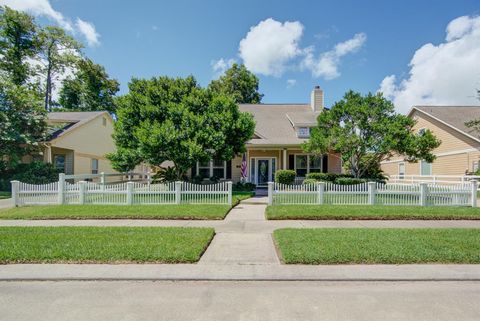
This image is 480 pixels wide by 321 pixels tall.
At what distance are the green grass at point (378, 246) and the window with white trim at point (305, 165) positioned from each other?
1245 centimetres

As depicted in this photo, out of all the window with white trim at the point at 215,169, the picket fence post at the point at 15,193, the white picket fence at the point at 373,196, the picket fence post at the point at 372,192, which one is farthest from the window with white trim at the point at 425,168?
the picket fence post at the point at 15,193

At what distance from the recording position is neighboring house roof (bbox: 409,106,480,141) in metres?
18.5

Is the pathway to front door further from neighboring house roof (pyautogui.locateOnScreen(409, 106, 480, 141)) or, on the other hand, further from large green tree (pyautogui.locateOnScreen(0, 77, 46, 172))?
neighboring house roof (pyautogui.locateOnScreen(409, 106, 480, 141))

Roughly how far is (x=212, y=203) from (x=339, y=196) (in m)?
5.14

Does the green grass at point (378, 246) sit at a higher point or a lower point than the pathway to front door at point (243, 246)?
higher

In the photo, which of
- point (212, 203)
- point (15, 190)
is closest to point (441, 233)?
point (212, 203)

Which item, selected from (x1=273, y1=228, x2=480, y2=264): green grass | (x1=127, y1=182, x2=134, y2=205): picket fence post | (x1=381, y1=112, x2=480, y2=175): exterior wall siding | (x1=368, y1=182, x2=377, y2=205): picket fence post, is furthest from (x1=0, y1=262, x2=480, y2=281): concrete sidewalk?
(x1=381, y1=112, x2=480, y2=175): exterior wall siding

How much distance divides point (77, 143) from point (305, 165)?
56.2 feet

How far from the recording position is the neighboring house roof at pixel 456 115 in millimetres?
Result: 18494

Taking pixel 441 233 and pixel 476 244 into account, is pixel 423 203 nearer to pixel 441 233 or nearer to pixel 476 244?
pixel 441 233

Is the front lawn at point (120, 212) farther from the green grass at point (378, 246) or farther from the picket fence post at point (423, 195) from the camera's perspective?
the picket fence post at point (423, 195)

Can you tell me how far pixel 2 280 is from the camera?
412 cm

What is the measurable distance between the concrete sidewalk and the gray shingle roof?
18772 millimetres

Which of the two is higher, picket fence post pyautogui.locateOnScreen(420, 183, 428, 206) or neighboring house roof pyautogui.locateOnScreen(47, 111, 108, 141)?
neighboring house roof pyautogui.locateOnScreen(47, 111, 108, 141)
